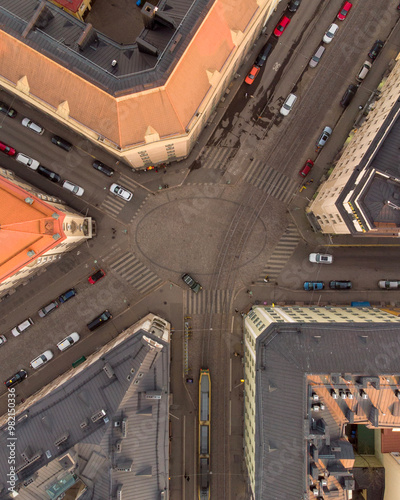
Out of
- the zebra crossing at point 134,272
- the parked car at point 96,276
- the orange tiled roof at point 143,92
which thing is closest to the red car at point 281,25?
the orange tiled roof at point 143,92

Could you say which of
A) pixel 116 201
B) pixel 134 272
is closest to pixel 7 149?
pixel 116 201

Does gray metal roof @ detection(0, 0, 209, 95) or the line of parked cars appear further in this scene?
the line of parked cars

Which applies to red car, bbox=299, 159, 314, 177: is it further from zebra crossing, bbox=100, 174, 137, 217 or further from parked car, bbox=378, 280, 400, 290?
zebra crossing, bbox=100, 174, 137, 217

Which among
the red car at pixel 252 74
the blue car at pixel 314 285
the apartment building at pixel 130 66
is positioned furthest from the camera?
the blue car at pixel 314 285

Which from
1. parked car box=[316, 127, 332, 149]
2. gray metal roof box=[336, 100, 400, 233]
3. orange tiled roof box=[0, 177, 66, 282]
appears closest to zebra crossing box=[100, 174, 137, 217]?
orange tiled roof box=[0, 177, 66, 282]

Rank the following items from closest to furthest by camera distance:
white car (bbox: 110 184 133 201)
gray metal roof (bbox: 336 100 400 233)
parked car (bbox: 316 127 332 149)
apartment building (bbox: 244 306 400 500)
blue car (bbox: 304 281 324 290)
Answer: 1. gray metal roof (bbox: 336 100 400 233)
2. apartment building (bbox: 244 306 400 500)
3. white car (bbox: 110 184 133 201)
4. parked car (bbox: 316 127 332 149)
5. blue car (bbox: 304 281 324 290)

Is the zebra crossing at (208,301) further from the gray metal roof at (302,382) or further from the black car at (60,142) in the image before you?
the black car at (60,142)
